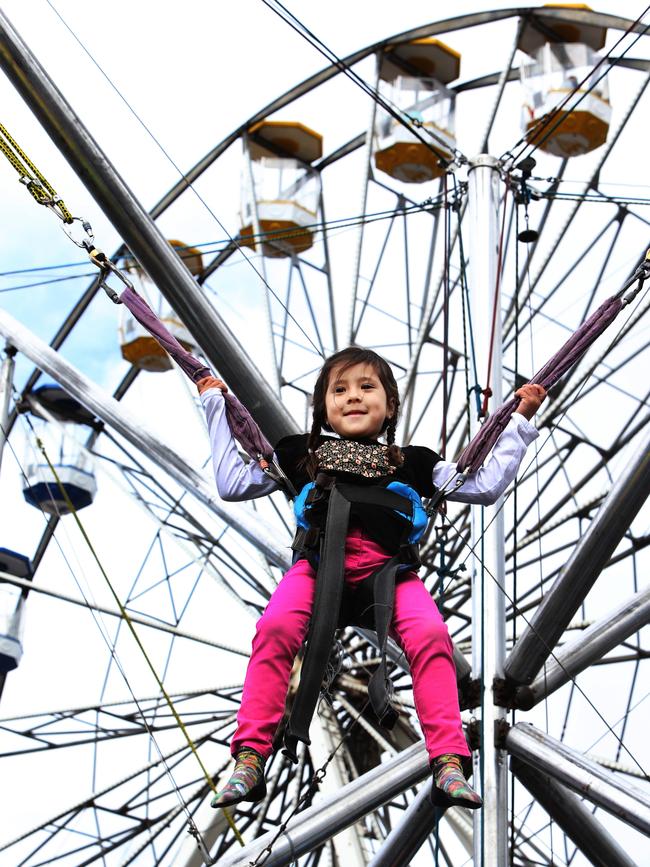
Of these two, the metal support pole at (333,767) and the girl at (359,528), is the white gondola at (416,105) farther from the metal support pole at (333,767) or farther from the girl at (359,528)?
the girl at (359,528)

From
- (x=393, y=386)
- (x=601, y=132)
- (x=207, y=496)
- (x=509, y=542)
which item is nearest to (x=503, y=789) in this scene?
(x=207, y=496)

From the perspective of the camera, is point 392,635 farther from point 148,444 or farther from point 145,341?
point 145,341

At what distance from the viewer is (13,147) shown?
7078mm

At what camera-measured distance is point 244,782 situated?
488 centimetres

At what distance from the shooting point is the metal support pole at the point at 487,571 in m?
8.55

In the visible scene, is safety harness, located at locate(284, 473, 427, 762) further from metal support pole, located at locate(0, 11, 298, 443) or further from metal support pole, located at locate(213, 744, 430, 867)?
metal support pole, located at locate(213, 744, 430, 867)

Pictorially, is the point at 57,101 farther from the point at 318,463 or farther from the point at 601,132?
the point at 601,132

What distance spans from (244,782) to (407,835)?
422 centimetres

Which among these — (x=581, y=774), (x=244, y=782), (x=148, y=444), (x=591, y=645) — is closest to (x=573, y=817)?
(x=581, y=774)

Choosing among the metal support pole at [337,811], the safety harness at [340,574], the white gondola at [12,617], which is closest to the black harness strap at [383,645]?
the safety harness at [340,574]

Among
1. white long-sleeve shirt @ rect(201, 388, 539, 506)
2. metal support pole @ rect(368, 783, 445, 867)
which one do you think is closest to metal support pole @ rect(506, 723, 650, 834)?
metal support pole @ rect(368, 783, 445, 867)

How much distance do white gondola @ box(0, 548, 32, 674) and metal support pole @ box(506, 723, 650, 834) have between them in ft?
26.1

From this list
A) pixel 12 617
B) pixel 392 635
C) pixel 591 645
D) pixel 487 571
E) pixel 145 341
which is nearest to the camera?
pixel 392 635

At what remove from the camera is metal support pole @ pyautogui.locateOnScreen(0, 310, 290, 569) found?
9.59 meters
